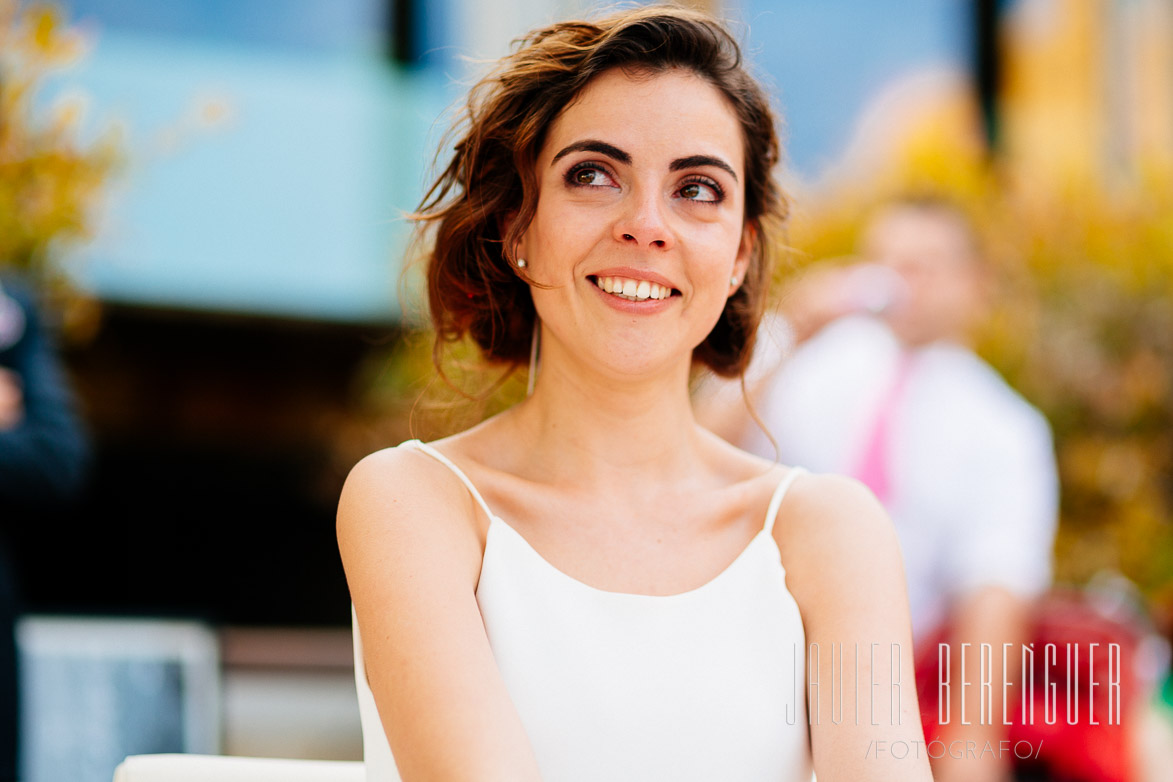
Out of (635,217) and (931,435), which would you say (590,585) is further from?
(931,435)

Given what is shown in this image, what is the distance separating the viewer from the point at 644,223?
164cm

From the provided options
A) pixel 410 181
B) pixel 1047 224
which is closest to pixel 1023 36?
pixel 1047 224

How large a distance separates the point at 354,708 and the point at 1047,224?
3.56 m

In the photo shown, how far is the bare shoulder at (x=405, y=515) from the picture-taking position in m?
1.56

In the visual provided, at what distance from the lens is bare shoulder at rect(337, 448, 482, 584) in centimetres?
156

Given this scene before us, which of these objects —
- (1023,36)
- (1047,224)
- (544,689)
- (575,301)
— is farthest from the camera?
(1023,36)

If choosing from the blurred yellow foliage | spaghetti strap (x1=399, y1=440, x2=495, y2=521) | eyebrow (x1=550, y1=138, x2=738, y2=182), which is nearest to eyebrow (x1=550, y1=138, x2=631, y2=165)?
eyebrow (x1=550, y1=138, x2=738, y2=182)

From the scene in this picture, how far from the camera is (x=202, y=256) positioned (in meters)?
6.22

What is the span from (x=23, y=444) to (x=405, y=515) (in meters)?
1.42

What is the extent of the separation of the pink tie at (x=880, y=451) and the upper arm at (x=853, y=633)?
1.52 meters

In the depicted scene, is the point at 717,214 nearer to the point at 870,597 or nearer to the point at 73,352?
the point at 870,597

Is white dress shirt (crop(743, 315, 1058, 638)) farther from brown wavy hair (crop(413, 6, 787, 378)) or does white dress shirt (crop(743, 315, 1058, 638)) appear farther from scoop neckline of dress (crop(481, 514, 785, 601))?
scoop neckline of dress (crop(481, 514, 785, 601))

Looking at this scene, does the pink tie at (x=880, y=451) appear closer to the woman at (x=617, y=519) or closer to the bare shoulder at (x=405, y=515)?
the woman at (x=617, y=519)

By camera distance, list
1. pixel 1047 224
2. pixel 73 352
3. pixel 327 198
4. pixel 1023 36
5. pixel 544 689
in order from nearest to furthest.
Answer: pixel 544 689 < pixel 1047 224 < pixel 73 352 < pixel 327 198 < pixel 1023 36
